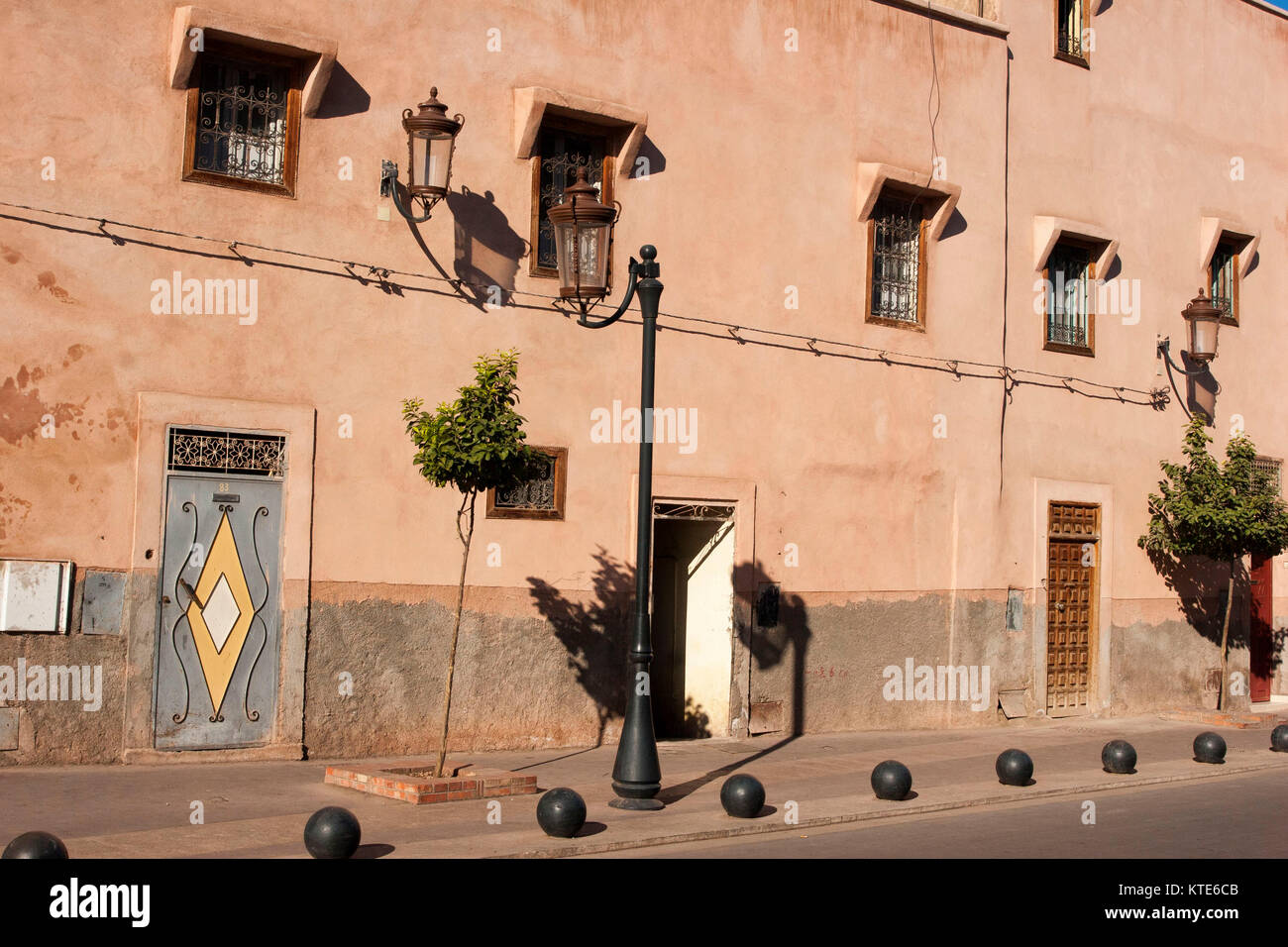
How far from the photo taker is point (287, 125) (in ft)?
40.5

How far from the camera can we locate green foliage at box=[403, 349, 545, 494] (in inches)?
416

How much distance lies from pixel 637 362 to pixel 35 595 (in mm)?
6084

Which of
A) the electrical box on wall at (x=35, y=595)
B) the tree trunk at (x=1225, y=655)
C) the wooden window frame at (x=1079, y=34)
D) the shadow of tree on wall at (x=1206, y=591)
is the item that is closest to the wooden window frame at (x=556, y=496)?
the electrical box on wall at (x=35, y=595)

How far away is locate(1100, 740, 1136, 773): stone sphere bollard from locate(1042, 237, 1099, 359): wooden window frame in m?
6.38

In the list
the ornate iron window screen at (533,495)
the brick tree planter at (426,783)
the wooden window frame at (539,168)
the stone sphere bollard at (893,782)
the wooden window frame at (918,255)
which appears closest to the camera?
the brick tree planter at (426,783)

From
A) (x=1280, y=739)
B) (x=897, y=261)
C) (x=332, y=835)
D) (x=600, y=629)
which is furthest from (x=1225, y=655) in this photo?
(x=332, y=835)

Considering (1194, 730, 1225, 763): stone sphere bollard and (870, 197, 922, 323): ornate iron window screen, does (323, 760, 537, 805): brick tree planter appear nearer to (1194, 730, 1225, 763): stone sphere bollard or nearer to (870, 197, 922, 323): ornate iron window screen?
(1194, 730, 1225, 763): stone sphere bollard

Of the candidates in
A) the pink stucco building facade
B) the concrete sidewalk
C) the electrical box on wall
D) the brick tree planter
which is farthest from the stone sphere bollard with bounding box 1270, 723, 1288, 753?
the electrical box on wall

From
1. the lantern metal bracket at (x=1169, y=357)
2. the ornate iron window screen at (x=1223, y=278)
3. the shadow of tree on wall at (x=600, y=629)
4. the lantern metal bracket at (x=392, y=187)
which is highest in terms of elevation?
the ornate iron window screen at (x=1223, y=278)

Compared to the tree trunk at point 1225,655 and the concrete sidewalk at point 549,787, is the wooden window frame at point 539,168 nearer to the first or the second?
the concrete sidewalk at point 549,787

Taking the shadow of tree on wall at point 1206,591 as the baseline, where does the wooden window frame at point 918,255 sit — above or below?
above

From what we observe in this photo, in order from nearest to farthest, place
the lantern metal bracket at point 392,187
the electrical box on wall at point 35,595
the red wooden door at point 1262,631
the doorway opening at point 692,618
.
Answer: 1. the electrical box on wall at point 35,595
2. the lantern metal bracket at point 392,187
3. the doorway opening at point 692,618
4. the red wooden door at point 1262,631

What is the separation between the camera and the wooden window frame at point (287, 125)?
11.8m
